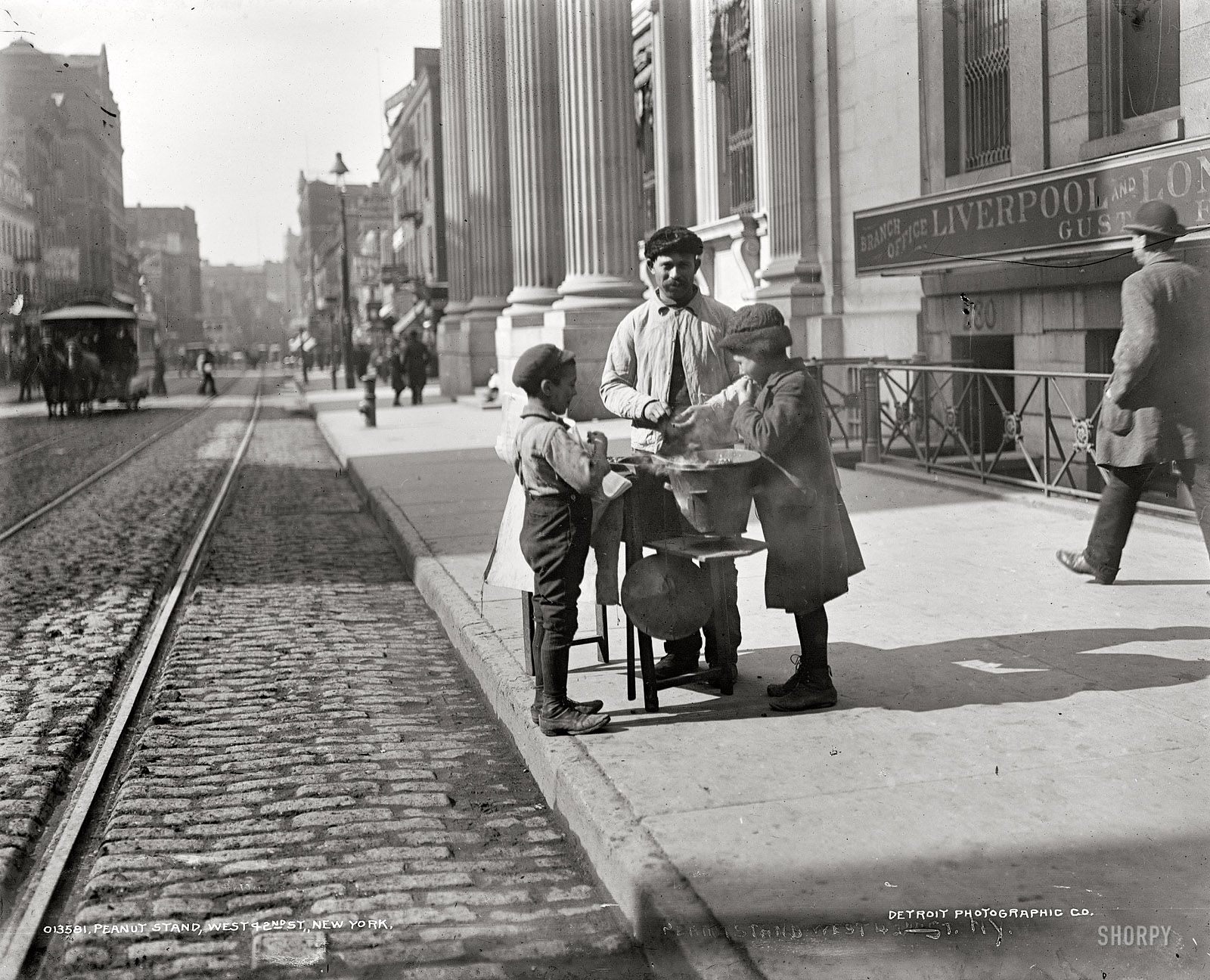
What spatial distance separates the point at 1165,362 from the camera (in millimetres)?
6562

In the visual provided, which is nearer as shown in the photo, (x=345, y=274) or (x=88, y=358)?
(x=88, y=358)

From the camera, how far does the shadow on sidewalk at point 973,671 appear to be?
5281 mm

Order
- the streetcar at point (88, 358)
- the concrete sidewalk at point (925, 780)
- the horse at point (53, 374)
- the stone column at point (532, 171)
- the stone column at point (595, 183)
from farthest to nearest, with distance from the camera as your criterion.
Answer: the streetcar at point (88, 358)
the horse at point (53, 374)
the stone column at point (532, 171)
the stone column at point (595, 183)
the concrete sidewalk at point (925, 780)

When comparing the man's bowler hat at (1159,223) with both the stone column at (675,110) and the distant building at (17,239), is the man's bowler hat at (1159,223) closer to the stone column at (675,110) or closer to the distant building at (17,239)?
the distant building at (17,239)

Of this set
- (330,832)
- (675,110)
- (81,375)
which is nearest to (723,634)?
(330,832)

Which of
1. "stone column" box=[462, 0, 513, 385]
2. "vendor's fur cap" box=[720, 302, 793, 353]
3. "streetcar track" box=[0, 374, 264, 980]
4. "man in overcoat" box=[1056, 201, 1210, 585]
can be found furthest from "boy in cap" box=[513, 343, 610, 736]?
"stone column" box=[462, 0, 513, 385]

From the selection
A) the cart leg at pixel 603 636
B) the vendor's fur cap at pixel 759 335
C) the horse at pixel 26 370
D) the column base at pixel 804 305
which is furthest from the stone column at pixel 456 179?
the vendor's fur cap at pixel 759 335

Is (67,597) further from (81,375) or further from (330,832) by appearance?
(81,375)

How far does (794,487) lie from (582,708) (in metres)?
1.17

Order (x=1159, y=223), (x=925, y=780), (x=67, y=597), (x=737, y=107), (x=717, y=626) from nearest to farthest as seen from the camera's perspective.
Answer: (x=925, y=780) < (x=717, y=626) < (x=1159, y=223) < (x=67, y=597) < (x=737, y=107)

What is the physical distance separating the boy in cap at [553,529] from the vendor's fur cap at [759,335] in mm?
632

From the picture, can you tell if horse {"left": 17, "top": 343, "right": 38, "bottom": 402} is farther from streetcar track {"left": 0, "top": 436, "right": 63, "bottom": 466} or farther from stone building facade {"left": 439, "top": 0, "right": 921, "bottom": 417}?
stone building facade {"left": 439, "top": 0, "right": 921, "bottom": 417}

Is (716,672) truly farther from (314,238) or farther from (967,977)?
(314,238)

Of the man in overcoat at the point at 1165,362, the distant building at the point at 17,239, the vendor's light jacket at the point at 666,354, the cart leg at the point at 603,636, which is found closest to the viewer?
the vendor's light jacket at the point at 666,354
